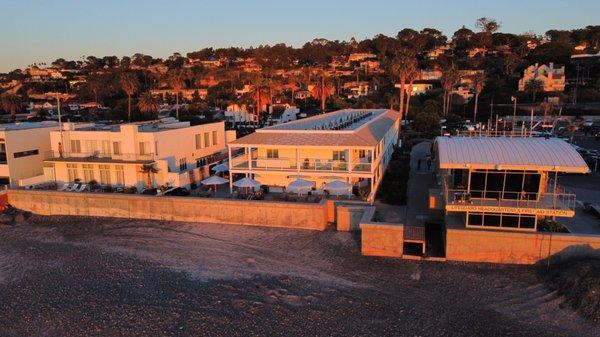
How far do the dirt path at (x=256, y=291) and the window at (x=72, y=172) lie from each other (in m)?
9.69

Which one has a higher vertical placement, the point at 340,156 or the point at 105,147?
the point at 105,147

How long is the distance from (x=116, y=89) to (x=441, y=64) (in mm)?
82789

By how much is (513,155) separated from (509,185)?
1403 mm

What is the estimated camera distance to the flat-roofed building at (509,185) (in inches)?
813

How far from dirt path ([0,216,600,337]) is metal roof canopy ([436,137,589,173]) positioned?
180 inches

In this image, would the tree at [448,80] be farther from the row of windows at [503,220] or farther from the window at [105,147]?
→ the row of windows at [503,220]

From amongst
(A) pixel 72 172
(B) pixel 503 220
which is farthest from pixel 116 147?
(B) pixel 503 220

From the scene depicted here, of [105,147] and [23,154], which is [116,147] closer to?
[105,147]

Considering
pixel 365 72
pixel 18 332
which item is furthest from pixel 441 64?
pixel 18 332

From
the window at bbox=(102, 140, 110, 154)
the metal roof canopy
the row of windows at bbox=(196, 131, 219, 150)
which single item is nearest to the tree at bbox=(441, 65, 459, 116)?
the row of windows at bbox=(196, 131, 219, 150)

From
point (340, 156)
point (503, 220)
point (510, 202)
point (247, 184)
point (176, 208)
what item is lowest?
point (176, 208)

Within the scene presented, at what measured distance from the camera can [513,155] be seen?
70.8 feet

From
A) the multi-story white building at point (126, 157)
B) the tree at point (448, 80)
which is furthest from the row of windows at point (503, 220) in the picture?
the tree at point (448, 80)

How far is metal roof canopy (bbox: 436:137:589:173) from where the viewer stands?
20.6 metres
